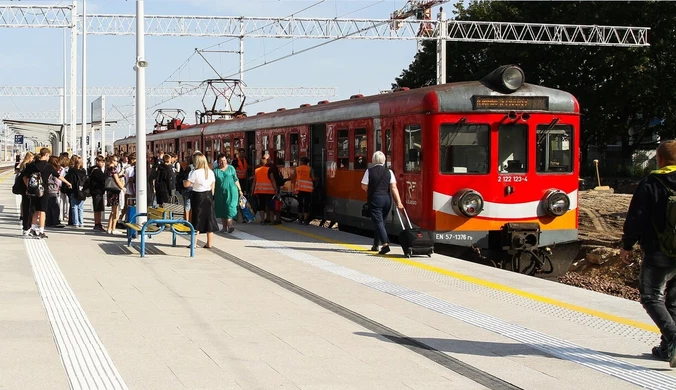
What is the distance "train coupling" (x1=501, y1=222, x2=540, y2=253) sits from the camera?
47.5 ft

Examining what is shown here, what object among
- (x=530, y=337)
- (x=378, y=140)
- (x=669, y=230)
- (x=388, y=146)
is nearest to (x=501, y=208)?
(x=388, y=146)

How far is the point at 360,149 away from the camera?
17219 millimetres

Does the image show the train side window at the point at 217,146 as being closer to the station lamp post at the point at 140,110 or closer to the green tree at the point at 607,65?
the station lamp post at the point at 140,110

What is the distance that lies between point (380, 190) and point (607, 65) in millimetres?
31101

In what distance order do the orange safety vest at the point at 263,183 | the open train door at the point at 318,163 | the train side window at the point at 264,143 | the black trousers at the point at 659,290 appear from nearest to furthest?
the black trousers at the point at 659,290 < the open train door at the point at 318,163 < the orange safety vest at the point at 263,183 < the train side window at the point at 264,143

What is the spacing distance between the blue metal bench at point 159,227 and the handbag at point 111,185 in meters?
1.77

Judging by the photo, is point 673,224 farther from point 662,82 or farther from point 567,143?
point 662,82

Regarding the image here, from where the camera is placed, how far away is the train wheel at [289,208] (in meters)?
21.5

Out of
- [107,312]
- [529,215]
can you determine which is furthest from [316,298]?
[529,215]

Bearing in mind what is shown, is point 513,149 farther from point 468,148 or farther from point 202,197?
point 202,197

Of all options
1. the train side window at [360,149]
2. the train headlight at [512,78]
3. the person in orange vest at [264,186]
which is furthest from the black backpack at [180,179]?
the train headlight at [512,78]

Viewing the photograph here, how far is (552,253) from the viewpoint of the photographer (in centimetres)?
1502

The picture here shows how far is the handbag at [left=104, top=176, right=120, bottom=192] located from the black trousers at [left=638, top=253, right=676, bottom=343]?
1268cm

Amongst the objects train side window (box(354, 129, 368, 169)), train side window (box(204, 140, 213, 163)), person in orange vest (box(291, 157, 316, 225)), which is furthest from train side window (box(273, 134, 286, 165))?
train side window (box(204, 140, 213, 163))
